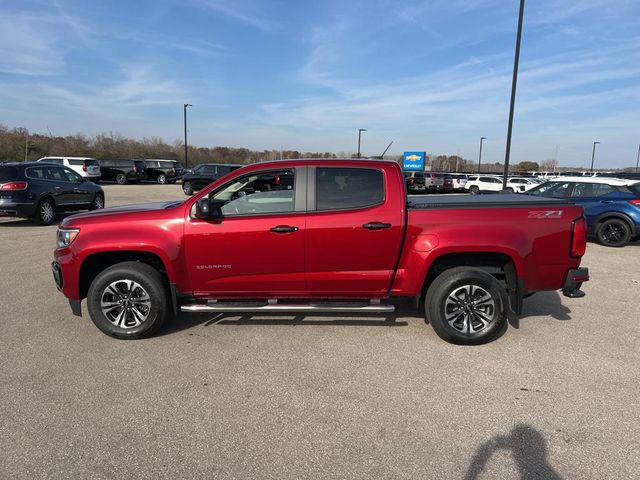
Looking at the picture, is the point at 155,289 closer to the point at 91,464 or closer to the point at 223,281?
the point at 223,281

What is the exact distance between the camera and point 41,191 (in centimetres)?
1123

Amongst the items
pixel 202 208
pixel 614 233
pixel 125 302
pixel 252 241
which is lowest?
pixel 125 302

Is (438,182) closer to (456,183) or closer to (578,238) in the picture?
(456,183)

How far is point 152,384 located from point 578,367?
145 inches

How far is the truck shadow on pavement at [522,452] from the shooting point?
245 centimetres

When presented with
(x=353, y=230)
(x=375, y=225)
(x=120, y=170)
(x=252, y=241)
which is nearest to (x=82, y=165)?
(x=120, y=170)

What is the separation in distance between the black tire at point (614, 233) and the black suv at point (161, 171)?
29.7 meters

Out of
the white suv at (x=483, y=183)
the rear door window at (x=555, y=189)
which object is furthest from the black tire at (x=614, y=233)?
the white suv at (x=483, y=183)

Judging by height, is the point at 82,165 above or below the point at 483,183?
above

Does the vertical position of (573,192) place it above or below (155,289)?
above

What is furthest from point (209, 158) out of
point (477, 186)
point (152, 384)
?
point (152, 384)

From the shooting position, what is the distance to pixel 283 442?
2.73 metres

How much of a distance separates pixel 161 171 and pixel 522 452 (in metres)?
33.3

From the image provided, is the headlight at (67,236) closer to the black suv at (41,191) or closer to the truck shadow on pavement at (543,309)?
the truck shadow on pavement at (543,309)
